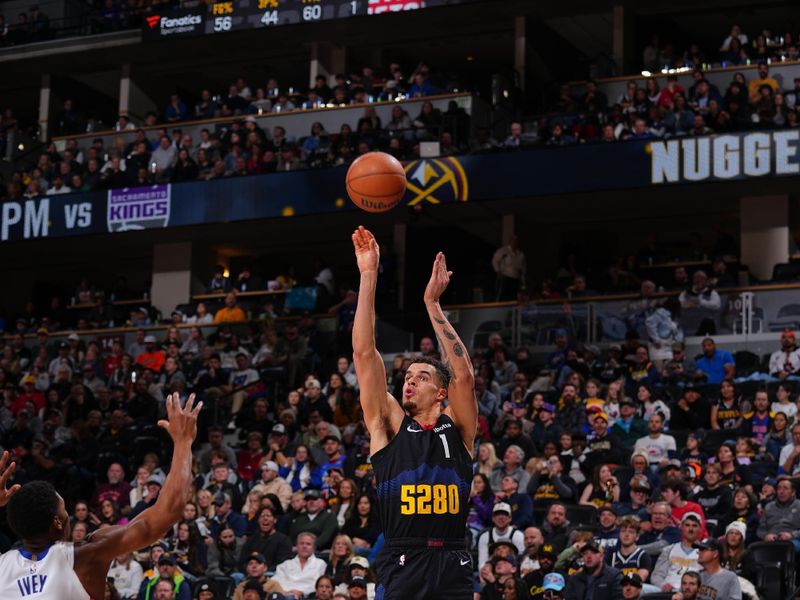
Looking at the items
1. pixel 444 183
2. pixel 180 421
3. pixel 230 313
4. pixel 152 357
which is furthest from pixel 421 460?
pixel 230 313

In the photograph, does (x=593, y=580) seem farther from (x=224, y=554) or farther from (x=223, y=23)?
(x=223, y=23)

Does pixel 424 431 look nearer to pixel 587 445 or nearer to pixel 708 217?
pixel 587 445

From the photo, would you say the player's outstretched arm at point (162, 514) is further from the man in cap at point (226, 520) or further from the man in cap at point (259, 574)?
the man in cap at point (226, 520)

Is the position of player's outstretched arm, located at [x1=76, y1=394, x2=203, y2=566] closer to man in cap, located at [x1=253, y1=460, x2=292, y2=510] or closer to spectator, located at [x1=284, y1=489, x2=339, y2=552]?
spectator, located at [x1=284, y1=489, x2=339, y2=552]

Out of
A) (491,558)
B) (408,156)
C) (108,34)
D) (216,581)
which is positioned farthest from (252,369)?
(108,34)

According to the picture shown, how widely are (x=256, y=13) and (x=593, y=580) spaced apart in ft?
54.3

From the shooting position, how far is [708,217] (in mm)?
25656

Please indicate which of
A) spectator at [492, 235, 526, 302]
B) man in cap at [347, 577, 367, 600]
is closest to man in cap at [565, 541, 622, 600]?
man in cap at [347, 577, 367, 600]

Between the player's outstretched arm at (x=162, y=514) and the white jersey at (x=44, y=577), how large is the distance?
0.21 feet

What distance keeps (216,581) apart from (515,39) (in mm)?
A: 14801

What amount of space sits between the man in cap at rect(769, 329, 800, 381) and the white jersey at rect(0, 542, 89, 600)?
13.3 metres

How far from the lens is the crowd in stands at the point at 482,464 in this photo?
43.7 feet

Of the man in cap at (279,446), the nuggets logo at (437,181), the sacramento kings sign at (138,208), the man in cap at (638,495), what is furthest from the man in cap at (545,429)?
the sacramento kings sign at (138,208)

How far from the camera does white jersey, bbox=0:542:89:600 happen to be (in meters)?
5.36
